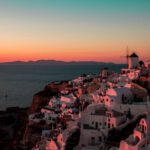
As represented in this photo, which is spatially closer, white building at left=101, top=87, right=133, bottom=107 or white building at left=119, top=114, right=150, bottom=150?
white building at left=119, top=114, right=150, bottom=150

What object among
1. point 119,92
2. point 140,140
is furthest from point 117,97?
point 140,140

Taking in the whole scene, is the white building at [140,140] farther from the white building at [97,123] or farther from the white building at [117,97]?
the white building at [117,97]

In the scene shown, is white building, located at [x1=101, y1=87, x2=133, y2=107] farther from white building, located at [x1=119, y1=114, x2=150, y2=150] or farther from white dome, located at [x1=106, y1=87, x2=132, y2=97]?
white building, located at [x1=119, y1=114, x2=150, y2=150]

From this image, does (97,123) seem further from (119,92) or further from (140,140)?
(140,140)

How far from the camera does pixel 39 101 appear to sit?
48562mm

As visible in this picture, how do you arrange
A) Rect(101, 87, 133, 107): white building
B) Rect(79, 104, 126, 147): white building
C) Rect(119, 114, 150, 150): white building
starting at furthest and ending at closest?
Rect(101, 87, 133, 107): white building, Rect(79, 104, 126, 147): white building, Rect(119, 114, 150, 150): white building

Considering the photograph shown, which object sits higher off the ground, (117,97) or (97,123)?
(117,97)

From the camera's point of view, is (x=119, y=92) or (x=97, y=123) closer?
(x=97, y=123)

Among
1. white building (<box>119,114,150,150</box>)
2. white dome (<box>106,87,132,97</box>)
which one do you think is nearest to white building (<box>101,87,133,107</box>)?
white dome (<box>106,87,132,97</box>)

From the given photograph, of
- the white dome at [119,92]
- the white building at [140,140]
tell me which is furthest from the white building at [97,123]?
the white building at [140,140]

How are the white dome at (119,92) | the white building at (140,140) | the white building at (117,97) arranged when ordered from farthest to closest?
the white dome at (119,92) → the white building at (117,97) → the white building at (140,140)

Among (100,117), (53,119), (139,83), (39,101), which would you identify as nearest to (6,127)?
(39,101)

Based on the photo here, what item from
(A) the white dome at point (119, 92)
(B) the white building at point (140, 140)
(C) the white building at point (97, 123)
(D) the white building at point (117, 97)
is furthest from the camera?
(A) the white dome at point (119, 92)

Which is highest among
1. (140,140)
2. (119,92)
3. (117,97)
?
(119,92)
